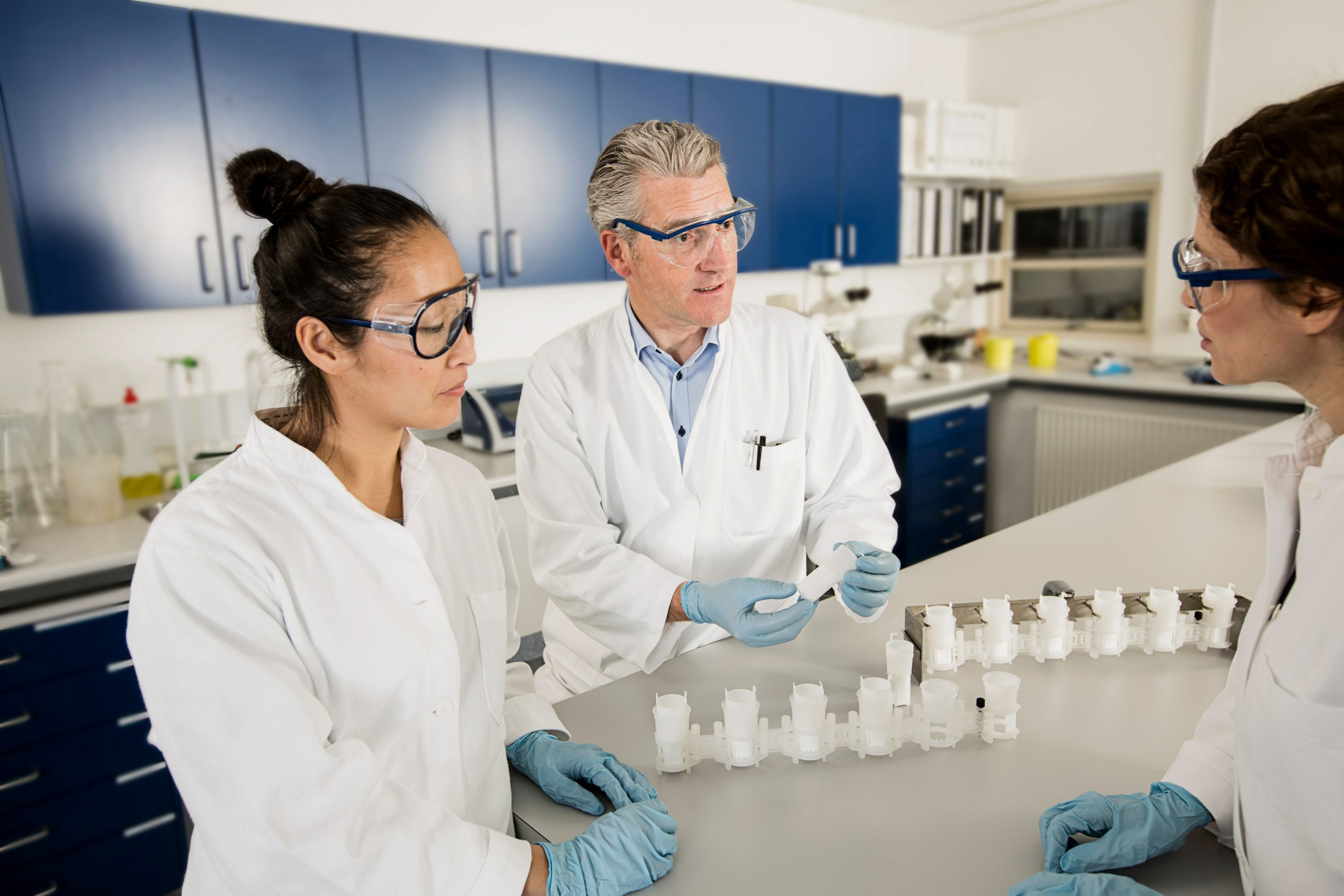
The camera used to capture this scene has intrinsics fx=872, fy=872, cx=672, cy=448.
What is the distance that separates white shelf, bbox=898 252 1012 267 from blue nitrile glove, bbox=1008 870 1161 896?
406 centimetres

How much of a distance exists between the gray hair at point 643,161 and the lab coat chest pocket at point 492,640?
80cm

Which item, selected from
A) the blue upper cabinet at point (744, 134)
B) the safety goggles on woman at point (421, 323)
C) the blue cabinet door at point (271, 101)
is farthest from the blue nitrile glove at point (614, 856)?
the blue upper cabinet at point (744, 134)

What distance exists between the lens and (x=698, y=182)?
5.40 ft

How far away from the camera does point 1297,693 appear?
83cm

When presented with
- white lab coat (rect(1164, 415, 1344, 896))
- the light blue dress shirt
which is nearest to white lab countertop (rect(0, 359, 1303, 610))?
the light blue dress shirt

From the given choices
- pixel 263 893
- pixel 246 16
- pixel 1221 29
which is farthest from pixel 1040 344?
pixel 263 893

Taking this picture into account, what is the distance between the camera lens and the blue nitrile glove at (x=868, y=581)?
4.81 feet

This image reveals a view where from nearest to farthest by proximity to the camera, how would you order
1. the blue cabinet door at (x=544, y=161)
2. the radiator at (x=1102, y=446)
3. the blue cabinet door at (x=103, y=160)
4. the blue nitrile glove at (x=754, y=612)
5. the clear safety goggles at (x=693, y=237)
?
the blue nitrile glove at (x=754, y=612) → the clear safety goggles at (x=693, y=237) → the blue cabinet door at (x=103, y=160) → the blue cabinet door at (x=544, y=161) → the radiator at (x=1102, y=446)

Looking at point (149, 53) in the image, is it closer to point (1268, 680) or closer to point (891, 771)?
point (891, 771)

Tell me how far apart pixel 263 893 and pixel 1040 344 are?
184 inches

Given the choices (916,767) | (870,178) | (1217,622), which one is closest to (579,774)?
(916,767)

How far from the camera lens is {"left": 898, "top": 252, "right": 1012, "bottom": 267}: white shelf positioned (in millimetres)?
4723

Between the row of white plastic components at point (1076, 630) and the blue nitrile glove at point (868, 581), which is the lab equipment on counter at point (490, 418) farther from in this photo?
the row of white plastic components at point (1076, 630)

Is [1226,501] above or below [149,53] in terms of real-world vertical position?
below
